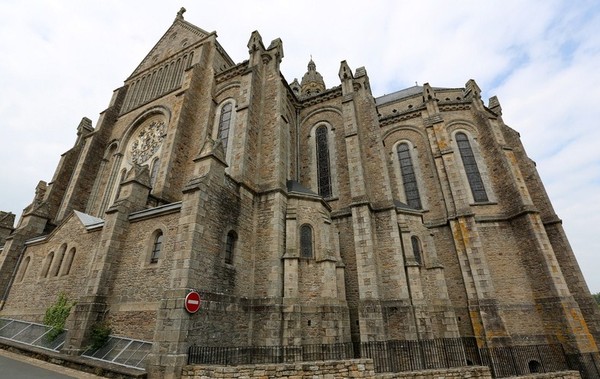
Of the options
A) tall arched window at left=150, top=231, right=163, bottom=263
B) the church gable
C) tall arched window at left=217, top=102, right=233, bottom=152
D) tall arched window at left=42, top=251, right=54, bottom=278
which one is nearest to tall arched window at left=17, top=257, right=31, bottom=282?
tall arched window at left=42, top=251, right=54, bottom=278

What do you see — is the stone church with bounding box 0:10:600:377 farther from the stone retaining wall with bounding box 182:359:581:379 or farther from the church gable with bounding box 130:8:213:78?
the stone retaining wall with bounding box 182:359:581:379

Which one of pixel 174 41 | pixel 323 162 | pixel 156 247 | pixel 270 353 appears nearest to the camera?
pixel 270 353

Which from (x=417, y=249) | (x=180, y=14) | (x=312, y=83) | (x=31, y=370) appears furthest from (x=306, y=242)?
(x=312, y=83)

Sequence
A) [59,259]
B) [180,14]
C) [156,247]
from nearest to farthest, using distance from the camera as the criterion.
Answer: [156,247]
[59,259]
[180,14]

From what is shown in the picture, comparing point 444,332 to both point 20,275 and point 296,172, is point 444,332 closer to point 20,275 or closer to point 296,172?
point 296,172

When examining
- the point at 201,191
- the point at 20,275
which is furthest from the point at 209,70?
the point at 20,275

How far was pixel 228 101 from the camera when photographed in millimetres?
16688

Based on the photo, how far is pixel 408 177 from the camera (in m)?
19.8

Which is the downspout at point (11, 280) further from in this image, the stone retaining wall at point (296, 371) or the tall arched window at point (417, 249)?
the tall arched window at point (417, 249)

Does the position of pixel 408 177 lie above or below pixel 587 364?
above

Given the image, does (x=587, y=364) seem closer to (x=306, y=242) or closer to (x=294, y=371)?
(x=306, y=242)

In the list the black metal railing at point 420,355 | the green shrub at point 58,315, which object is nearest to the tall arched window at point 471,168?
the black metal railing at point 420,355

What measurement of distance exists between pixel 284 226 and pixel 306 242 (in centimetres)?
123

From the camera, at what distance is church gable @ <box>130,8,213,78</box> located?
2275cm
